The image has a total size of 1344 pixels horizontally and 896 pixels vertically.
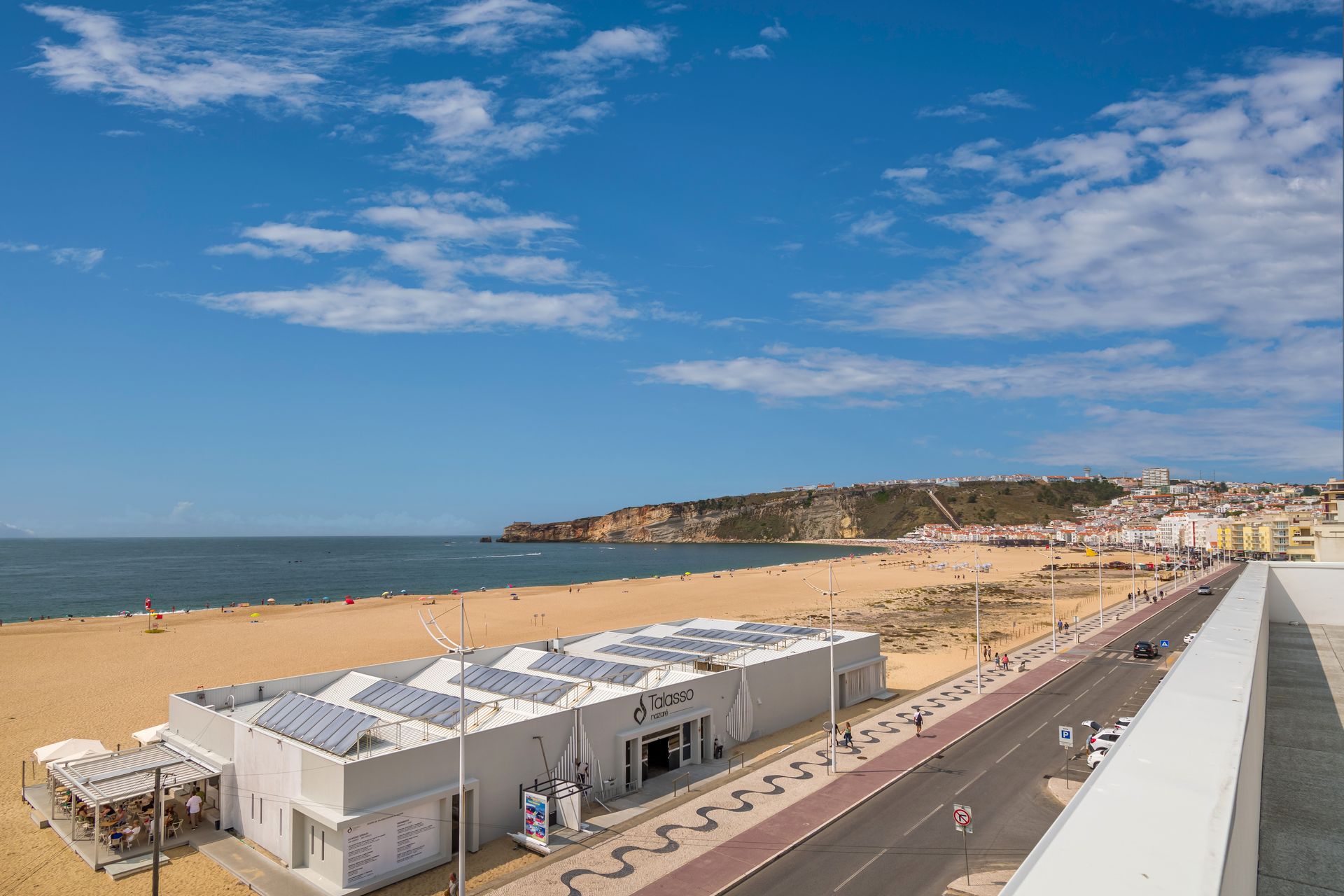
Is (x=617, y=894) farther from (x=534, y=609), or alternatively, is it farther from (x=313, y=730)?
(x=534, y=609)

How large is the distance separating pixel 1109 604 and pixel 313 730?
8629 centimetres

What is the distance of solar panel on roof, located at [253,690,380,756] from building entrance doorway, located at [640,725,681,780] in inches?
407

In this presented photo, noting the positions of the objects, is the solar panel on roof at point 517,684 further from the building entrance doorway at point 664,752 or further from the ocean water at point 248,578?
the ocean water at point 248,578

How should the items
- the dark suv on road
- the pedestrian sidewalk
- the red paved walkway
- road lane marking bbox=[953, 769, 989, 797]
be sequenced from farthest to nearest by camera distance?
the dark suv on road → road lane marking bbox=[953, 769, 989, 797] → the pedestrian sidewalk → the red paved walkway

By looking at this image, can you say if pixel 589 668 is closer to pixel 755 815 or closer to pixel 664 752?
pixel 664 752

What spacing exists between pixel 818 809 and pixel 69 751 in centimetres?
2602

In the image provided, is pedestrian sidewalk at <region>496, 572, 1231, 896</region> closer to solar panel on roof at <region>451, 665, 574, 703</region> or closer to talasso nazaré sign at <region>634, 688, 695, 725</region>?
talasso nazaré sign at <region>634, 688, 695, 725</region>

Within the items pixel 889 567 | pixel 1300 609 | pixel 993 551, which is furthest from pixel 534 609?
pixel 993 551

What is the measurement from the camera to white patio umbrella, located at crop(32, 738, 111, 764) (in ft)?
87.8

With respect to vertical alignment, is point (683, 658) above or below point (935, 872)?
above

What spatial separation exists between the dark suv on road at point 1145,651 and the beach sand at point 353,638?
29.0 feet

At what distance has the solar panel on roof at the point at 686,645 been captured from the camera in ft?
124

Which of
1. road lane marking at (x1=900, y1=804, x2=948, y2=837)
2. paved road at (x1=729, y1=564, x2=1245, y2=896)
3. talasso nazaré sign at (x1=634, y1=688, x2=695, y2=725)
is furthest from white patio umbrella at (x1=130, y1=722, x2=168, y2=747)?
road lane marking at (x1=900, y1=804, x2=948, y2=837)

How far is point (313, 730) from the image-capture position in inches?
922
